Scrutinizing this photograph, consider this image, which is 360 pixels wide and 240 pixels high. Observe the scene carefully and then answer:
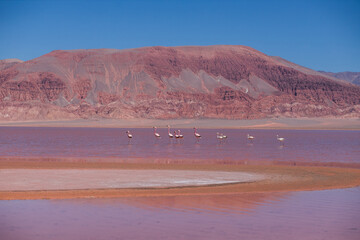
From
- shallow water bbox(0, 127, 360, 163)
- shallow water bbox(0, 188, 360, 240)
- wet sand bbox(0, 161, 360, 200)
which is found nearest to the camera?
shallow water bbox(0, 188, 360, 240)

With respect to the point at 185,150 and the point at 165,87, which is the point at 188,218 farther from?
the point at 165,87

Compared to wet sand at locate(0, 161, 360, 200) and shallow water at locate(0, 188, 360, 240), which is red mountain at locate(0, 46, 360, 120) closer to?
wet sand at locate(0, 161, 360, 200)

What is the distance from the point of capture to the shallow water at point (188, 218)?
953 cm

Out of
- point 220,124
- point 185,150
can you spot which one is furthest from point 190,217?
point 220,124

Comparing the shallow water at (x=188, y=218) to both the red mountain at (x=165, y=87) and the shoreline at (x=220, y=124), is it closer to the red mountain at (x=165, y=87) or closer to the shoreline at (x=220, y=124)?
the shoreline at (x=220, y=124)

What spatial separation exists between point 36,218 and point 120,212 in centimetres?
191

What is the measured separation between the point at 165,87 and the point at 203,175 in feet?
431

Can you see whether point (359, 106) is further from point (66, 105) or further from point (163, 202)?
point (163, 202)

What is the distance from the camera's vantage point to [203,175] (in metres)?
19.3

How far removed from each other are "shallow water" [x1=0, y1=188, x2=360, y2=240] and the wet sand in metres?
1.02

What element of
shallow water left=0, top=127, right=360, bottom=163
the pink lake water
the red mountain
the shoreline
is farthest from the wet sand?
the red mountain

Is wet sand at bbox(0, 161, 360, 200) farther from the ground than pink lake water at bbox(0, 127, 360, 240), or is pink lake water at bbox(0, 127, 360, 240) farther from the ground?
wet sand at bbox(0, 161, 360, 200)

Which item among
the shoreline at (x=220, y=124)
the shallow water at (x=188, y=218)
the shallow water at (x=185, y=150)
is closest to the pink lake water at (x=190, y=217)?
the shallow water at (x=188, y=218)

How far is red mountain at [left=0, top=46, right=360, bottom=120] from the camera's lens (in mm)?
137750
